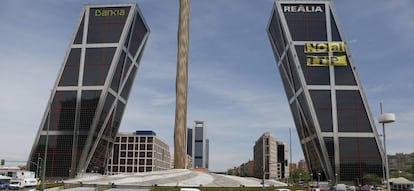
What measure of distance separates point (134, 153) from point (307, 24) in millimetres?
93439

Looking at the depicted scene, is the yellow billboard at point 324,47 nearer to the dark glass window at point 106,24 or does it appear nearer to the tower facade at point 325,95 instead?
the tower facade at point 325,95

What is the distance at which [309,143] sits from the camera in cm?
9325

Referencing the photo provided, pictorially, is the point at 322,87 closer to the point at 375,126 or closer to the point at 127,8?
the point at 375,126

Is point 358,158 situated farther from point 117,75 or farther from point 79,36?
point 79,36

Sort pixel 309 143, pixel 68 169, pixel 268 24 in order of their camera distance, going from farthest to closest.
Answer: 1. pixel 268 24
2. pixel 309 143
3. pixel 68 169

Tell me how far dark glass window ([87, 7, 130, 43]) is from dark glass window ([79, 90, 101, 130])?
43.4 feet

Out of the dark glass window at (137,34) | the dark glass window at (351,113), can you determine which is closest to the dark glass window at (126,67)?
the dark glass window at (137,34)

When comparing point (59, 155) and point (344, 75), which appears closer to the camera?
point (59, 155)

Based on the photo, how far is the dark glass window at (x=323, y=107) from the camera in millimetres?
87500

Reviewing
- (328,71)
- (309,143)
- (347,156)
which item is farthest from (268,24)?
(347,156)

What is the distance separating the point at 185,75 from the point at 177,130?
39.1 feet

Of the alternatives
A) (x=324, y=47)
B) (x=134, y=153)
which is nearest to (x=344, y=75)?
(x=324, y=47)

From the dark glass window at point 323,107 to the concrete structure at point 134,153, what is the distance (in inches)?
3388

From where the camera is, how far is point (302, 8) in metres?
95.1
